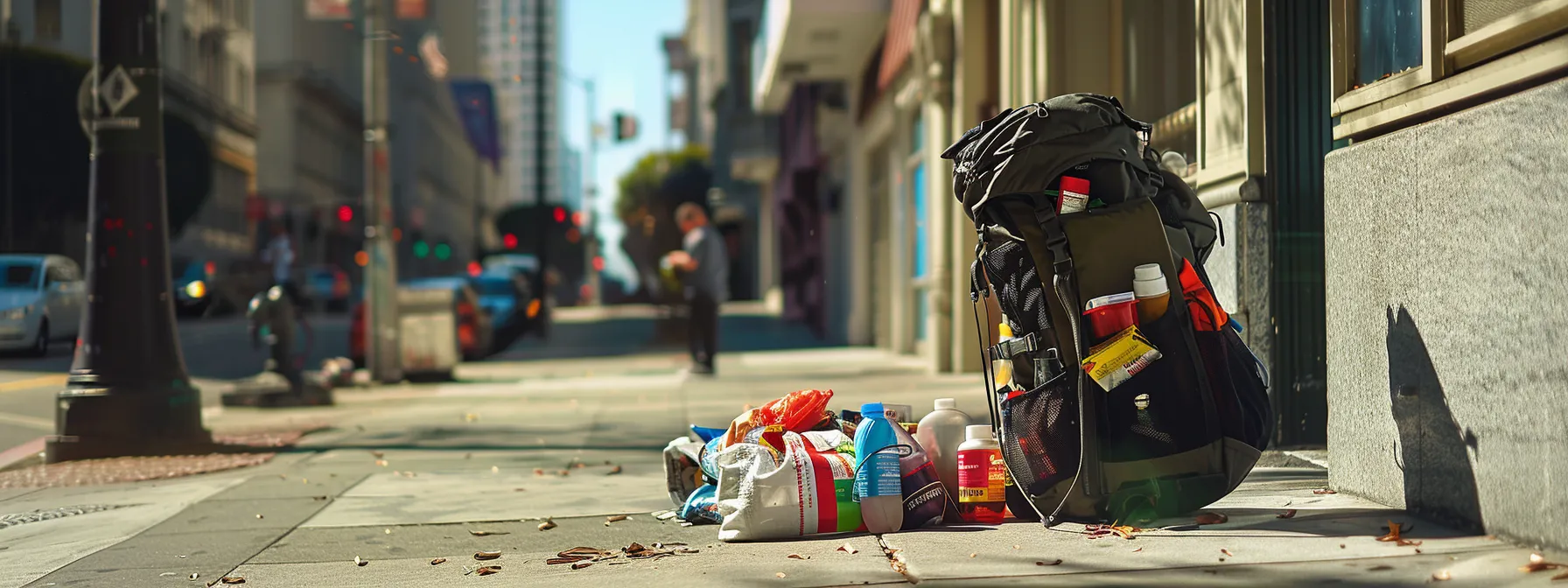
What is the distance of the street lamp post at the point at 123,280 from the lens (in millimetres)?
7977

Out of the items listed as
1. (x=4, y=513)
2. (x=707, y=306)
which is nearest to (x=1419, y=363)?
(x=4, y=513)

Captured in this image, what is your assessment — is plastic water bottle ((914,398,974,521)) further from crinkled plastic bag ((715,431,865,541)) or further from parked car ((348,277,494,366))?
parked car ((348,277,494,366))

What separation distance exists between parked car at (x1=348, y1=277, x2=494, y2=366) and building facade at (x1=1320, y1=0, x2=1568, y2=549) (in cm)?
1445

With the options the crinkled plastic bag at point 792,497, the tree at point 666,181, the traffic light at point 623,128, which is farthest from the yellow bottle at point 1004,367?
→ the traffic light at point 623,128

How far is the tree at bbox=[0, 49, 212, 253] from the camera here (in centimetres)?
982

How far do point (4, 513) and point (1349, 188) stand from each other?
5.60 m

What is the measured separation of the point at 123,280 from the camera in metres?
8.10

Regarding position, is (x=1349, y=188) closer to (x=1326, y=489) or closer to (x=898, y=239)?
(x=1326, y=489)

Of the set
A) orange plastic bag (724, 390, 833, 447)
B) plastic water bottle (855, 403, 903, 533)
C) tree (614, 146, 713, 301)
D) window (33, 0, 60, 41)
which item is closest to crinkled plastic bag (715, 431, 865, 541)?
plastic water bottle (855, 403, 903, 533)

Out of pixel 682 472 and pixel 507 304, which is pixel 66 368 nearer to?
pixel 682 472

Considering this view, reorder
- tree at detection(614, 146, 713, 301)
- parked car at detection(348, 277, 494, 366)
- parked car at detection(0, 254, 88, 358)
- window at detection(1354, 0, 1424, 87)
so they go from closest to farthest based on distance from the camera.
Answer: window at detection(1354, 0, 1424, 87), parked car at detection(0, 254, 88, 358), parked car at detection(348, 277, 494, 366), tree at detection(614, 146, 713, 301)

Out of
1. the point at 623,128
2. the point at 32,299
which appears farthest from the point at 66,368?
the point at 623,128

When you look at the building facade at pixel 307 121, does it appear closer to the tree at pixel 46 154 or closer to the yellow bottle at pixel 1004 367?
the tree at pixel 46 154

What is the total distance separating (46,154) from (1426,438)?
38.3 feet
